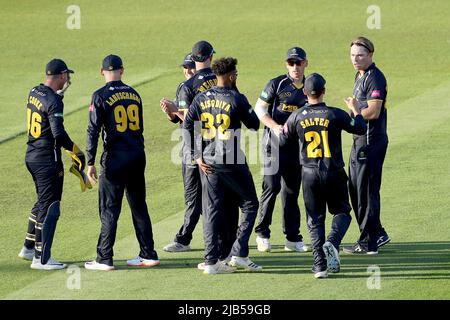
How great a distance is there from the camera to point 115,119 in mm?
12023

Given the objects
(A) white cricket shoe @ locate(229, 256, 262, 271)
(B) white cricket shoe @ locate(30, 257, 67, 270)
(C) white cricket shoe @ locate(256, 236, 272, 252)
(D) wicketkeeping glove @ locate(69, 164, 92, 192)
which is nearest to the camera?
(A) white cricket shoe @ locate(229, 256, 262, 271)

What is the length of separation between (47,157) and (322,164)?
3108 millimetres

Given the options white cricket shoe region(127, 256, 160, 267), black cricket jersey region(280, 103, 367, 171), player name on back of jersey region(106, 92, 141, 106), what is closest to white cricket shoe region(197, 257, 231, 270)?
white cricket shoe region(127, 256, 160, 267)

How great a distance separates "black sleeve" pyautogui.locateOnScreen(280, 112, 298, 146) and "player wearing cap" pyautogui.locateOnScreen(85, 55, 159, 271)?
1628 millimetres

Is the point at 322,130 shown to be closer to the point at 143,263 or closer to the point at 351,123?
the point at 351,123

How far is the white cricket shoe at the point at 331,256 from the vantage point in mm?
11555

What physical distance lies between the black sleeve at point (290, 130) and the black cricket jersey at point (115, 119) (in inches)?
64.4

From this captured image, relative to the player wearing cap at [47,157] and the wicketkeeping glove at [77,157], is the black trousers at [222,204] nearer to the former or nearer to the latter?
the wicketkeeping glove at [77,157]

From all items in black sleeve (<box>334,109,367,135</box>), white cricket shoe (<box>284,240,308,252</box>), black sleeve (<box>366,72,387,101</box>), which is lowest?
white cricket shoe (<box>284,240,308,252</box>)

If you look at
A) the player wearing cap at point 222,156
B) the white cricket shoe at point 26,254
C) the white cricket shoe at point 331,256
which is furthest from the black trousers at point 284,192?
the white cricket shoe at point 26,254

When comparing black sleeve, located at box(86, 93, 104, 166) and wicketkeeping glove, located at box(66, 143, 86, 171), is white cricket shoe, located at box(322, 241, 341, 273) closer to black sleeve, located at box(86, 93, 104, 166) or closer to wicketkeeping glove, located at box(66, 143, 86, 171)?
black sleeve, located at box(86, 93, 104, 166)

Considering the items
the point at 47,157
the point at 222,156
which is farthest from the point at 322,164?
the point at 47,157

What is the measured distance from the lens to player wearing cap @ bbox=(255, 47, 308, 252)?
12.8m
